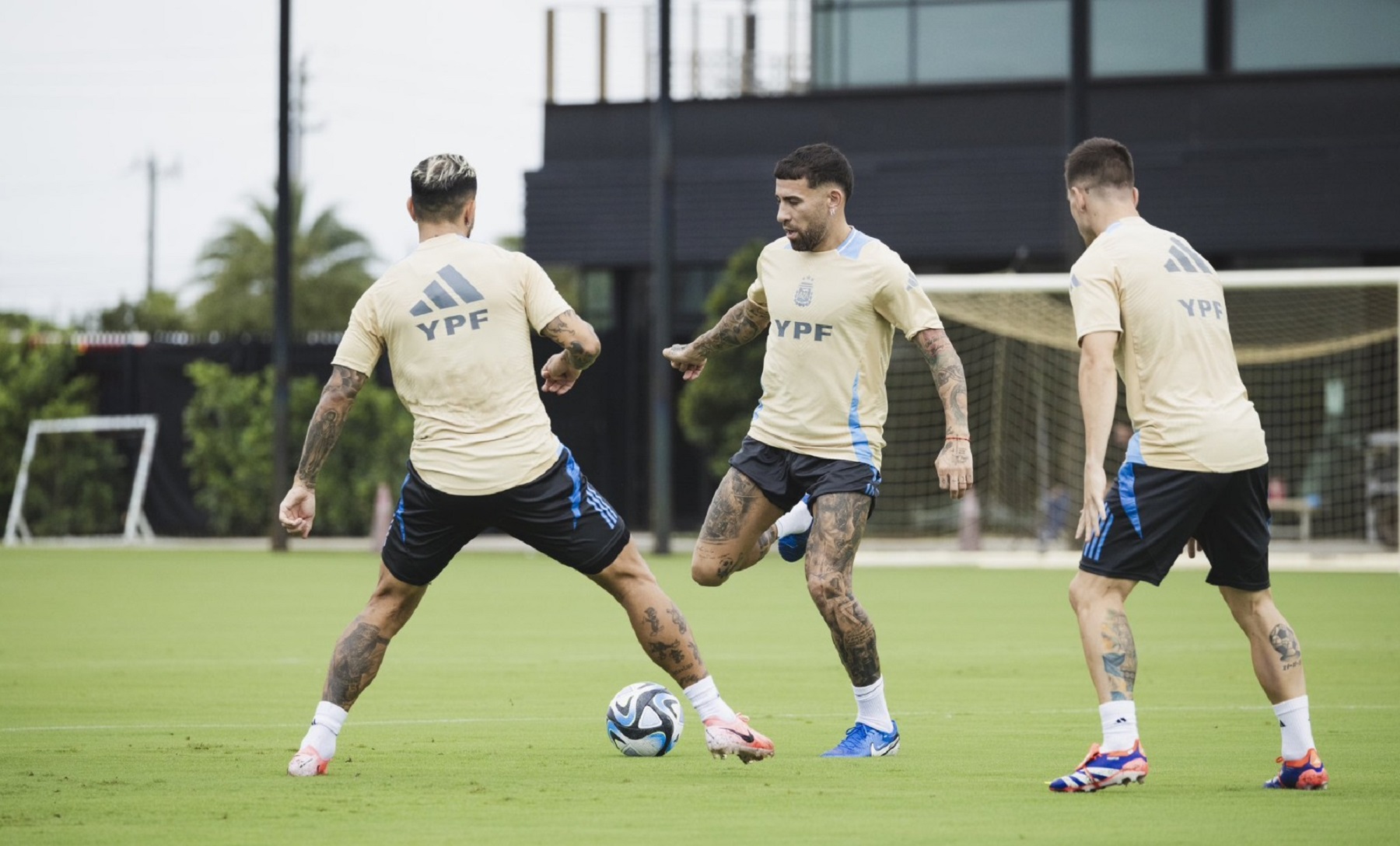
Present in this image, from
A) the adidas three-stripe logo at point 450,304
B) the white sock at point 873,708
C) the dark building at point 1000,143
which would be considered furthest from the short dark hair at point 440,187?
the dark building at point 1000,143

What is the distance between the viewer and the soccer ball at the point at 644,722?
7.80 m

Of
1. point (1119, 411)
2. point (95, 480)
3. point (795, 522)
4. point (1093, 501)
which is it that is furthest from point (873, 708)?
point (95, 480)

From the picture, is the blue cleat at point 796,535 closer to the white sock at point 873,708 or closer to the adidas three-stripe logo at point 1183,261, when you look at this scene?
the white sock at point 873,708

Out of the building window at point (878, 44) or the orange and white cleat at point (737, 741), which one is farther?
the building window at point (878, 44)

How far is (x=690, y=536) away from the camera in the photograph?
99.2 feet

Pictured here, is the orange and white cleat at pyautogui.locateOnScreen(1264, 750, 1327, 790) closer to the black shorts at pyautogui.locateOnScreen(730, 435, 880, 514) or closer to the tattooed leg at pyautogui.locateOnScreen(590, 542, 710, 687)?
the black shorts at pyautogui.locateOnScreen(730, 435, 880, 514)

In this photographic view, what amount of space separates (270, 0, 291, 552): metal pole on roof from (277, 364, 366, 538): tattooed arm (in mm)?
18380

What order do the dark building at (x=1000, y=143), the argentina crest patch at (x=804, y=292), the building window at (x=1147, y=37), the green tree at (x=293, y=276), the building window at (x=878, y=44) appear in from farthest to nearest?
1. the green tree at (x=293, y=276)
2. the building window at (x=878, y=44)
3. the building window at (x=1147, y=37)
4. the dark building at (x=1000, y=143)
5. the argentina crest patch at (x=804, y=292)

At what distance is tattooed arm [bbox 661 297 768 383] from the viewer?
8539 mm

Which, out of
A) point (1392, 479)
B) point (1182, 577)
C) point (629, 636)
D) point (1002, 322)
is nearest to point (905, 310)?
point (629, 636)

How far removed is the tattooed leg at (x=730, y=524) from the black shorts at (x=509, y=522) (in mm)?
932

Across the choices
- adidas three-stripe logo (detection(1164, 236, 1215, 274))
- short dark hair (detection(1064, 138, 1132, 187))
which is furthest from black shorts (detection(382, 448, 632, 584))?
adidas three-stripe logo (detection(1164, 236, 1215, 274))

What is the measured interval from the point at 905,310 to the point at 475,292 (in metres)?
1.86

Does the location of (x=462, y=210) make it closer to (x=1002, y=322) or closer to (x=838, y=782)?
(x=838, y=782)
